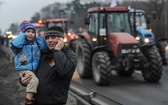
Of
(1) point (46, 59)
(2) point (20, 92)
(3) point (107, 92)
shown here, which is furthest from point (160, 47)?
(1) point (46, 59)

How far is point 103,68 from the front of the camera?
432 inches

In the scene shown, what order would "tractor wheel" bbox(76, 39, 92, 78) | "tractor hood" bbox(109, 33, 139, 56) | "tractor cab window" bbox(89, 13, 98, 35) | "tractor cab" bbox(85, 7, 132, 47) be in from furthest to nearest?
"tractor cab window" bbox(89, 13, 98, 35) < "tractor wheel" bbox(76, 39, 92, 78) < "tractor cab" bbox(85, 7, 132, 47) < "tractor hood" bbox(109, 33, 139, 56)

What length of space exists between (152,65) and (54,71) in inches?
309

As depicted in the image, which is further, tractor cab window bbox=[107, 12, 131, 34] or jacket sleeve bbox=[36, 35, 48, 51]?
tractor cab window bbox=[107, 12, 131, 34]

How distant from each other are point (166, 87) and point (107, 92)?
192 centimetres

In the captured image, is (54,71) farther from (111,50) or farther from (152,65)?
(111,50)

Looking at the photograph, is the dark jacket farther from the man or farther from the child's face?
the child's face

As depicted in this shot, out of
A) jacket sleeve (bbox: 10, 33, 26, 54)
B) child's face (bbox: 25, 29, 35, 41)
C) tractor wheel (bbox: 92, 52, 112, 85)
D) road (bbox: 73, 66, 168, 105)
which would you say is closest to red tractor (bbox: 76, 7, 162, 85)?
tractor wheel (bbox: 92, 52, 112, 85)

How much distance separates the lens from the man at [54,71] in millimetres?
3836

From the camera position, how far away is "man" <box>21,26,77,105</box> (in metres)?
3.84

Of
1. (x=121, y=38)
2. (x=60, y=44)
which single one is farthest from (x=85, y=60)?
(x=60, y=44)

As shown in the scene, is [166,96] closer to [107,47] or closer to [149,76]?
[149,76]

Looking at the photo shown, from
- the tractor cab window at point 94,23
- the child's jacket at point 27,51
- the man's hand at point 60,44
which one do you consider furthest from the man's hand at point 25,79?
the tractor cab window at point 94,23

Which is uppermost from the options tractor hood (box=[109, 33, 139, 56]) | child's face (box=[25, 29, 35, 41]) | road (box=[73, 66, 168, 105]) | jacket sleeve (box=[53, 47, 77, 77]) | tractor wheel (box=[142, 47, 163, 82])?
child's face (box=[25, 29, 35, 41])
